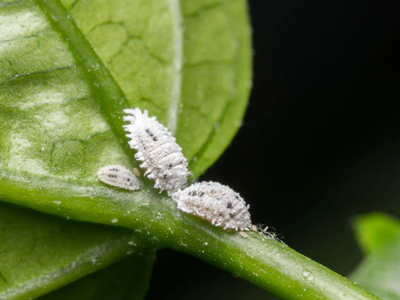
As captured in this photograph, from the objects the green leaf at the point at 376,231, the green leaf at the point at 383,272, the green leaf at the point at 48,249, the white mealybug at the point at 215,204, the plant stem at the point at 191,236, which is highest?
the green leaf at the point at 376,231

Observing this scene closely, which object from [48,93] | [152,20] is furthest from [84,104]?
[152,20]

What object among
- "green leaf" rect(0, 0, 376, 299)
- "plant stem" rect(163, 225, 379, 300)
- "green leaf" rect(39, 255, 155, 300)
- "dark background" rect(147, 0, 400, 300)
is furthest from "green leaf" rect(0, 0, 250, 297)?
"dark background" rect(147, 0, 400, 300)

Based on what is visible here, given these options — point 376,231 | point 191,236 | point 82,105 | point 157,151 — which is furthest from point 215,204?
point 376,231

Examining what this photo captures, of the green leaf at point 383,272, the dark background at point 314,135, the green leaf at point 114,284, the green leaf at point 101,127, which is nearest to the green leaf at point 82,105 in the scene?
the green leaf at point 101,127

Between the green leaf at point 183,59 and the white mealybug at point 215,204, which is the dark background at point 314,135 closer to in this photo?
the green leaf at point 183,59

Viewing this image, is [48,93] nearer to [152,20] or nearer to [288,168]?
[152,20]

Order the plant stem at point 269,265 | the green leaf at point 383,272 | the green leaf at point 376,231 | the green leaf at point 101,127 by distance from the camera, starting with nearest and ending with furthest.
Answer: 1. the plant stem at point 269,265
2. the green leaf at point 101,127
3. the green leaf at point 383,272
4. the green leaf at point 376,231

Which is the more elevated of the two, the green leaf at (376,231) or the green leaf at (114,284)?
the green leaf at (376,231)
